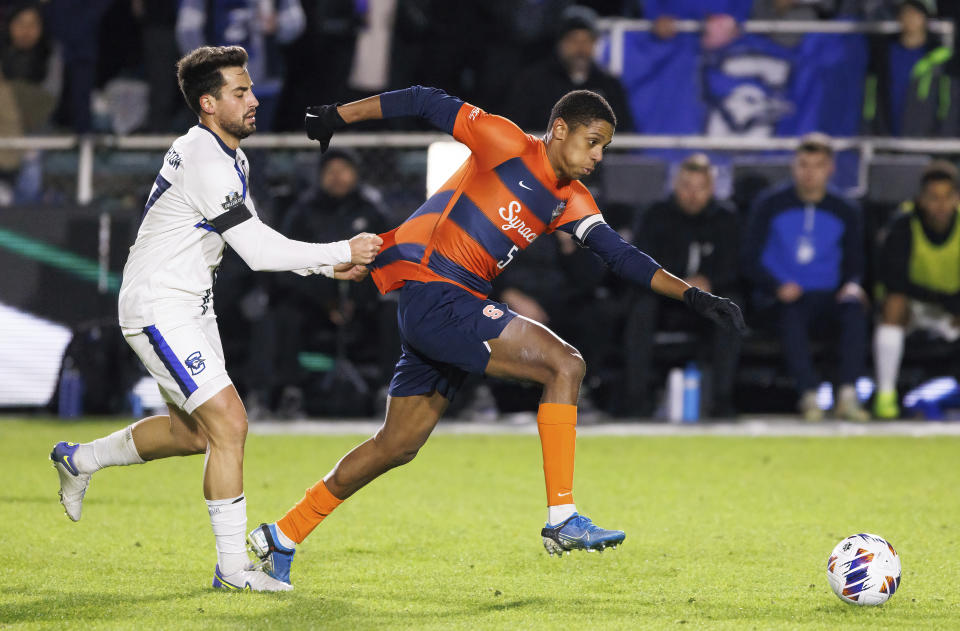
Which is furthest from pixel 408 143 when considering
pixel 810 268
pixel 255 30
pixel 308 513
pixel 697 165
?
pixel 308 513

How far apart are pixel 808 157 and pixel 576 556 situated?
20.8ft

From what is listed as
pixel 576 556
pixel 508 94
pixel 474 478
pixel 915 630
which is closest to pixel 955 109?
pixel 508 94

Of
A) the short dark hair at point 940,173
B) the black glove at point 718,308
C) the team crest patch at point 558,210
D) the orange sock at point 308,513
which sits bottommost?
the orange sock at point 308,513

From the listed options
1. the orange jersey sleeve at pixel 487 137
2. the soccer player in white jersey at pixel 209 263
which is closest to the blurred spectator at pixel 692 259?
the orange jersey sleeve at pixel 487 137

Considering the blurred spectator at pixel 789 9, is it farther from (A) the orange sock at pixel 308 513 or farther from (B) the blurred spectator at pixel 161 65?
(A) the orange sock at pixel 308 513

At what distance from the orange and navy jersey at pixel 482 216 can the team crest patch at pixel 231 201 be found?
0.77 m

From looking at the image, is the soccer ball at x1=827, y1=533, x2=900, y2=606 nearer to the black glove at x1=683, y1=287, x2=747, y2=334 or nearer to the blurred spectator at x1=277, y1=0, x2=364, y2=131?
the black glove at x1=683, y1=287, x2=747, y2=334

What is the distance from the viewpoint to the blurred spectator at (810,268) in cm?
1215

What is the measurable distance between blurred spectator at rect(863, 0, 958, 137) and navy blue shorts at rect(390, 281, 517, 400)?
8206 mm

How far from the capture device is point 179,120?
13500mm

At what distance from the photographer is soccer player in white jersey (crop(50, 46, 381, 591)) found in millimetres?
5660

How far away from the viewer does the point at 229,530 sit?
5.68m

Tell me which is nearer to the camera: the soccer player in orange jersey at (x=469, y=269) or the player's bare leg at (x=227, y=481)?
the player's bare leg at (x=227, y=481)

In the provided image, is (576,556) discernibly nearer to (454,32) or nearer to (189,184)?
(189,184)
